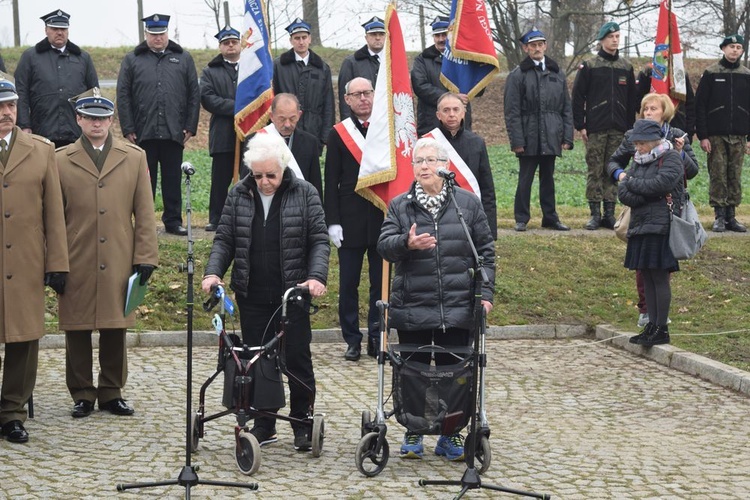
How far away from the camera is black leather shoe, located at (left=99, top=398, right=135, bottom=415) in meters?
8.78

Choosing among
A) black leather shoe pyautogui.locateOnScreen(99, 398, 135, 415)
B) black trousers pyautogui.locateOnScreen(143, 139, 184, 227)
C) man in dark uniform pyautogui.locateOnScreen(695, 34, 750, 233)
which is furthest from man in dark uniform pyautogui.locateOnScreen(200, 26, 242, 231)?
man in dark uniform pyautogui.locateOnScreen(695, 34, 750, 233)

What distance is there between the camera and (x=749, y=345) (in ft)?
37.2

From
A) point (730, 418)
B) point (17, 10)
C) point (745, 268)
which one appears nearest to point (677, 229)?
A: point (730, 418)

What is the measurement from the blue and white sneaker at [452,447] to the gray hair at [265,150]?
1.98 metres

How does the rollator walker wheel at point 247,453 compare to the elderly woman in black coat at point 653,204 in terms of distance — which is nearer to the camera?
the rollator walker wheel at point 247,453

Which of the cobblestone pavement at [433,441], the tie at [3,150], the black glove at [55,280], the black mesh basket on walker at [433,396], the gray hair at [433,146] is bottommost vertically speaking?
the cobblestone pavement at [433,441]

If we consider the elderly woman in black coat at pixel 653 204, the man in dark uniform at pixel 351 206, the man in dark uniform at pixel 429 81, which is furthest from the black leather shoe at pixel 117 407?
the man in dark uniform at pixel 429 81

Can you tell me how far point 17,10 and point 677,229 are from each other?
39.3 meters

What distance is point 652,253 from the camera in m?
10.9

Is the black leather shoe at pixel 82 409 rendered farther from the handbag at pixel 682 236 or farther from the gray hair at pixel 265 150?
the handbag at pixel 682 236

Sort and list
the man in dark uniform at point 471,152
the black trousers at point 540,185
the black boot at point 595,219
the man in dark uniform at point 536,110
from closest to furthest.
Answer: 1. the man in dark uniform at point 471,152
2. the man in dark uniform at point 536,110
3. the black trousers at point 540,185
4. the black boot at point 595,219

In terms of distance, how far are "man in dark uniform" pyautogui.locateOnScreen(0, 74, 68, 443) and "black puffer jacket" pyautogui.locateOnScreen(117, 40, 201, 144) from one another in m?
5.40

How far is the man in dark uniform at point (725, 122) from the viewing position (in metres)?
16.0

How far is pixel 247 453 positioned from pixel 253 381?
0.45 metres
